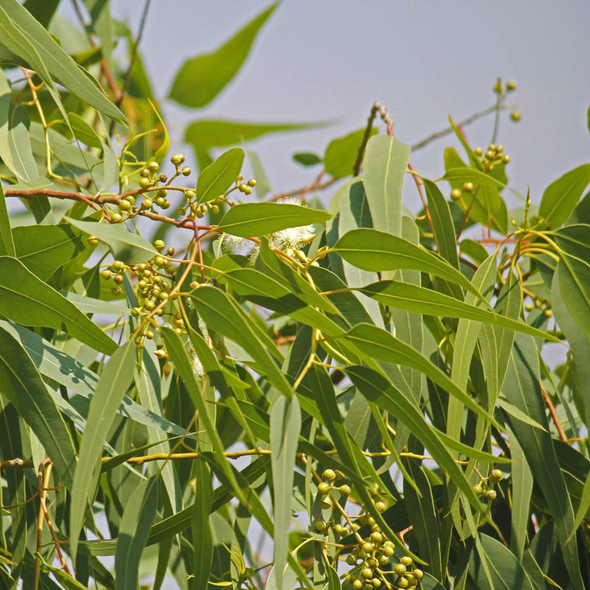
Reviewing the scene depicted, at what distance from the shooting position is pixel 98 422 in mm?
605

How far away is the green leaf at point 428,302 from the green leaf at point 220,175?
21 cm

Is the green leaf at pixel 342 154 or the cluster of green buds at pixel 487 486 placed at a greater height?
the green leaf at pixel 342 154

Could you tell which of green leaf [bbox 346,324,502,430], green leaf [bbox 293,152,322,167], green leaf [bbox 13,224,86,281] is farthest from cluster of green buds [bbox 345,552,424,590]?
green leaf [bbox 293,152,322,167]

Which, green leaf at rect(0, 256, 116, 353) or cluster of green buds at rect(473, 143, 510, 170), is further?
cluster of green buds at rect(473, 143, 510, 170)

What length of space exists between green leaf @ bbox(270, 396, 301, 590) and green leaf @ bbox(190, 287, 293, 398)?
0.02 meters

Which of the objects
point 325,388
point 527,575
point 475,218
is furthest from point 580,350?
point 475,218

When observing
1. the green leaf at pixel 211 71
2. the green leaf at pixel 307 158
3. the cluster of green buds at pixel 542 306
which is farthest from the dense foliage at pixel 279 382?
the green leaf at pixel 211 71

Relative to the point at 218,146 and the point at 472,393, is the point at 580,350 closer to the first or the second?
the point at 472,393

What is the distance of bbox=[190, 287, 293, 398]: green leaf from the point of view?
62cm

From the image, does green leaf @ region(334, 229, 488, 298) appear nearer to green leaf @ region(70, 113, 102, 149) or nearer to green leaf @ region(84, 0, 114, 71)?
green leaf @ region(70, 113, 102, 149)

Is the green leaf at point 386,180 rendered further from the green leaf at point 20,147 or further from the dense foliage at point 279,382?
the green leaf at point 20,147

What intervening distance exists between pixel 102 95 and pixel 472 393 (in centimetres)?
65

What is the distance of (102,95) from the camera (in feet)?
2.68

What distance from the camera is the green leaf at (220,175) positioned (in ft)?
2.72
